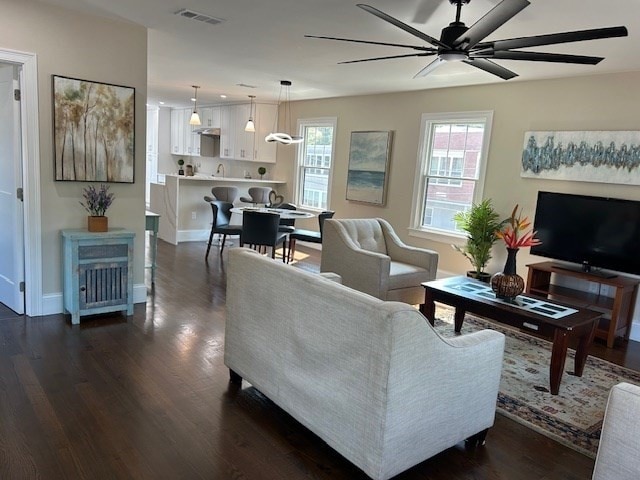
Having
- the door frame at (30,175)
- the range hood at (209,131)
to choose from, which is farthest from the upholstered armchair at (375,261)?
the range hood at (209,131)

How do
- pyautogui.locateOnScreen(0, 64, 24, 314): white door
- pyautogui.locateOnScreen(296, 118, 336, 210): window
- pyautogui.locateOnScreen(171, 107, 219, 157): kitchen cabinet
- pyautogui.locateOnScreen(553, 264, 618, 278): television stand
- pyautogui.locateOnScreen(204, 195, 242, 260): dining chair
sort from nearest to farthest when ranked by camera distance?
1. pyautogui.locateOnScreen(0, 64, 24, 314): white door
2. pyautogui.locateOnScreen(553, 264, 618, 278): television stand
3. pyautogui.locateOnScreen(204, 195, 242, 260): dining chair
4. pyautogui.locateOnScreen(296, 118, 336, 210): window
5. pyautogui.locateOnScreen(171, 107, 219, 157): kitchen cabinet

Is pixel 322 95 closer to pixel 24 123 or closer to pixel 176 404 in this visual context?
pixel 24 123

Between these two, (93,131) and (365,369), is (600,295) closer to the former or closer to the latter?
(365,369)

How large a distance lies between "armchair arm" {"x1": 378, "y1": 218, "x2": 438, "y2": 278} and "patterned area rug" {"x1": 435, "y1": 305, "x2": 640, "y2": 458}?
2.71ft

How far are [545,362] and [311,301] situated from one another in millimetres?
2425

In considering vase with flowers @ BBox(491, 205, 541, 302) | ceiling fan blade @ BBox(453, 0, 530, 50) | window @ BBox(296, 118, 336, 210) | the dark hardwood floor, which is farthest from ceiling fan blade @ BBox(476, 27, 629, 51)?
window @ BBox(296, 118, 336, 210)

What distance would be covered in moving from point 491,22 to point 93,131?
320 cm

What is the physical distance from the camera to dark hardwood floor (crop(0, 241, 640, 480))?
210 centimetres

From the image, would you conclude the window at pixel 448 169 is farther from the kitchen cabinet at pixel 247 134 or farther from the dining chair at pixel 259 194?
the kitchen cabinet at pixel 247 134

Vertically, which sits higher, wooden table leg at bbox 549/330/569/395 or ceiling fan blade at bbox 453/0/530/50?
ceiling fan blade at bbox 453/0/530/50

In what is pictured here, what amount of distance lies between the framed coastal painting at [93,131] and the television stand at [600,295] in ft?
13.4

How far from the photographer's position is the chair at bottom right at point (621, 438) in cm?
137

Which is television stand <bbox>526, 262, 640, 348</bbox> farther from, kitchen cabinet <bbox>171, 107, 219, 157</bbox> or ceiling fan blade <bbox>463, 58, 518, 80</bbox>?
kitchen cabinet <bbox>171, 107, 219, 157</bbox>

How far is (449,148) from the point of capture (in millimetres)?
5914
